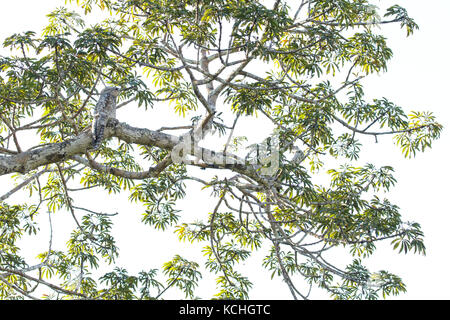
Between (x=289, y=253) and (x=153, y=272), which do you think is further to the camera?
(x=289, y=253)

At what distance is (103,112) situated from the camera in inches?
157

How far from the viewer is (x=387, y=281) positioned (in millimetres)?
4336

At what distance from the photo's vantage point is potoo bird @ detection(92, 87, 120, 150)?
152 inches

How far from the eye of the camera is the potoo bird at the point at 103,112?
3854 millimetres
